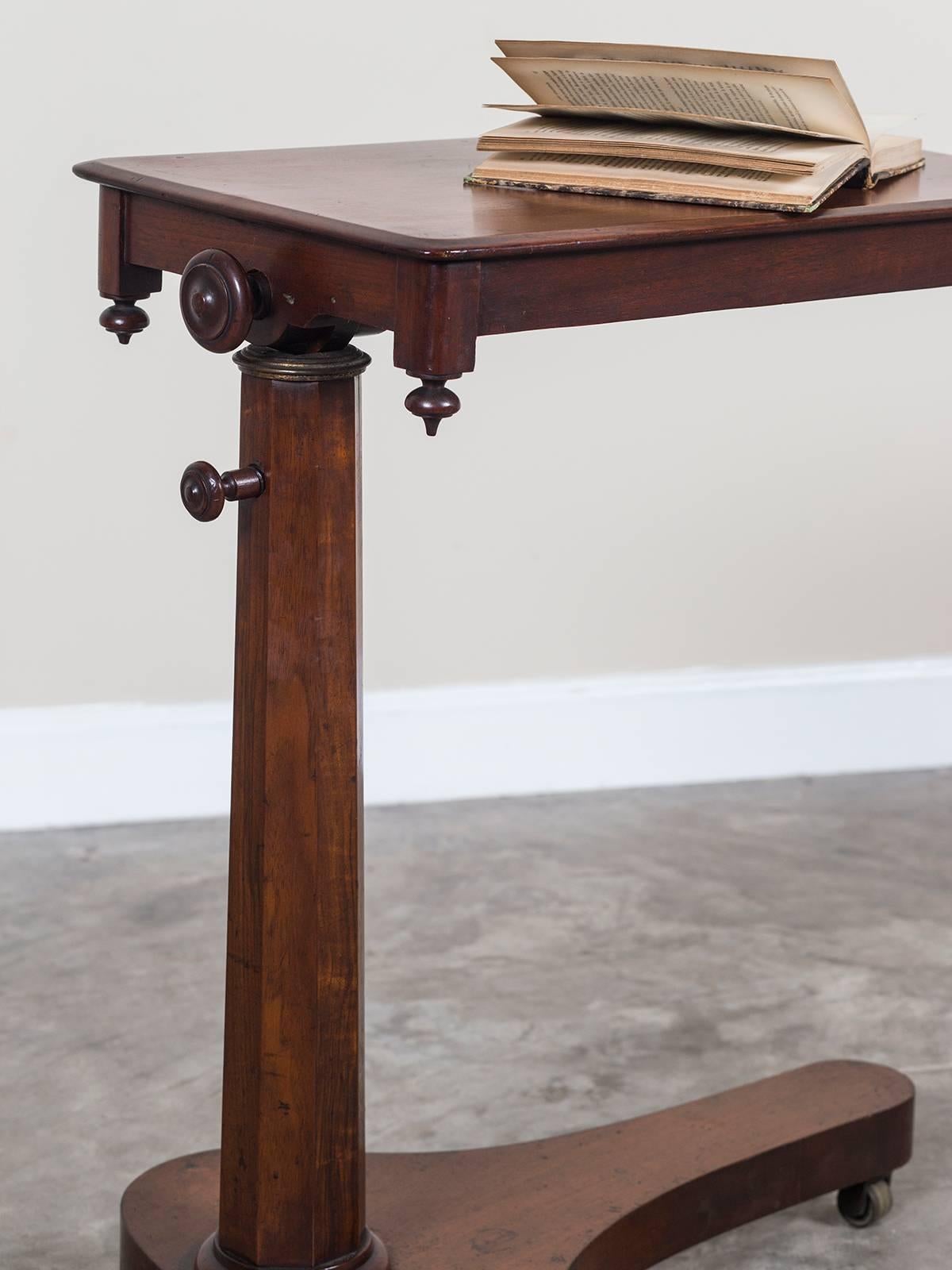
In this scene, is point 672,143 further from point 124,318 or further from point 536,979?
point 536,979

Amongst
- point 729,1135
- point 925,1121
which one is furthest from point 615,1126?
point 925,1121

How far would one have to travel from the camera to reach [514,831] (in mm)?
2832

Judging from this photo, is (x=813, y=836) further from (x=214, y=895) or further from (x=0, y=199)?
(x=0, y=199)

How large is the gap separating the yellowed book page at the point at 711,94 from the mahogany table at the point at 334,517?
7 centimetres

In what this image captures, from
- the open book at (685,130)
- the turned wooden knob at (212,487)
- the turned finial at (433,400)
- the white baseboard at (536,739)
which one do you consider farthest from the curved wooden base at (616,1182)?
the white baseboard at (536,739)

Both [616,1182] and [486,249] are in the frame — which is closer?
[486,249]

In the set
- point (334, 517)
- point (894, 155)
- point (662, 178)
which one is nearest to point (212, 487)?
point (334, 517)

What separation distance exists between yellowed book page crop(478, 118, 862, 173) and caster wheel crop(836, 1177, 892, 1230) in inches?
41.0

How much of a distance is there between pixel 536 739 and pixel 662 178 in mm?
1666

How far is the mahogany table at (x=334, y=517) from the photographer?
1255 millimetres

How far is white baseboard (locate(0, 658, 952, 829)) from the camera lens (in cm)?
281

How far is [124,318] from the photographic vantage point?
4.95ft

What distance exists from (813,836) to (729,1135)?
3.42 ft

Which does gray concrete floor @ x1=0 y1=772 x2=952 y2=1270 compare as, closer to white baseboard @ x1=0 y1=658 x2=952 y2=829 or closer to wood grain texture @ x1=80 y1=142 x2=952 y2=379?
white baseboard @ x1=0 y1=658 x2=952 y2=829
